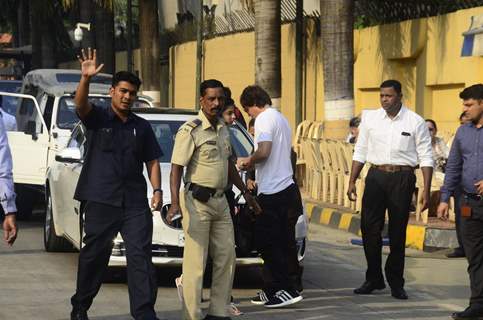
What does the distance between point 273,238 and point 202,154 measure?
1.38 meters

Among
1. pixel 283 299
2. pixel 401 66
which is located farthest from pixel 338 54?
pixel 283 299

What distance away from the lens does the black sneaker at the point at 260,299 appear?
10.5m

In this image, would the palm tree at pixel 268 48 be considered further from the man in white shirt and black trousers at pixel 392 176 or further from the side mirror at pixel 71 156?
the man in white shirt and black trousers at pixel 392 176

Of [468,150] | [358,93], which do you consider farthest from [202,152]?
[358,93]

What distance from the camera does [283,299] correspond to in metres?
10.3

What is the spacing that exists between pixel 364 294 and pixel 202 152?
2.68 meters

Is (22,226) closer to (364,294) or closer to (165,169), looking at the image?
(165,169)

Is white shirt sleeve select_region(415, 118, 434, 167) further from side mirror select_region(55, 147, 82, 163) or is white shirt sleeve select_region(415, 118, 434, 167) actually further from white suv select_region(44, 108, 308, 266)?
side mirror select_region(55, 147, 82, 163)

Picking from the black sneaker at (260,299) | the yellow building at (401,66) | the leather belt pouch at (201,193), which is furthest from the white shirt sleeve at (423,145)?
the yellow building at (401,66)

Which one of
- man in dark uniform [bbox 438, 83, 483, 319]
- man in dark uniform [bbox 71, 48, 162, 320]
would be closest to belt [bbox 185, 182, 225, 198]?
man in dark uniform [bbox 71, 48, 162, 320]

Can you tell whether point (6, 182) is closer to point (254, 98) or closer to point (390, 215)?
point (254, 98)

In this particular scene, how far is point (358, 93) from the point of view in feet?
82.1

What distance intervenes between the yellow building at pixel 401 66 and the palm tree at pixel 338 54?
47 cm

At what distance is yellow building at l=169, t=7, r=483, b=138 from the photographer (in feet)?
67.8
